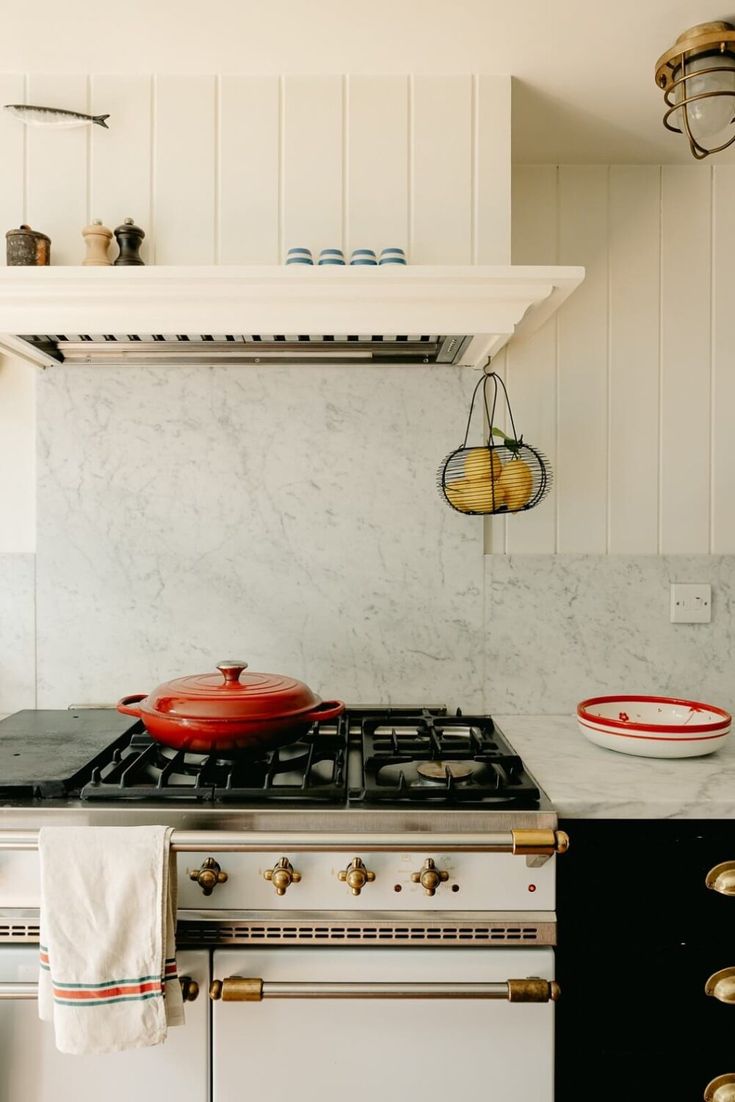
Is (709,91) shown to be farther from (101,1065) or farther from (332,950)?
(101,1065)

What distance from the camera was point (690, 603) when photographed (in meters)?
1.90

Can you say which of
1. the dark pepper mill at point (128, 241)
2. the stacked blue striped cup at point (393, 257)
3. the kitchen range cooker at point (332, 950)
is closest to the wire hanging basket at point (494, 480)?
the stacked blue striped cup at point (393, 257)

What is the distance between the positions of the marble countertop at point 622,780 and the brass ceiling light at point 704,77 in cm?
115

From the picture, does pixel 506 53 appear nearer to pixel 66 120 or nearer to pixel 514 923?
pixel 66 120

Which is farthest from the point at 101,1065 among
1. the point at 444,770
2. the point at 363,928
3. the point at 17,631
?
the point at 17,631

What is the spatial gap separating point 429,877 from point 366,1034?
0.91 ft

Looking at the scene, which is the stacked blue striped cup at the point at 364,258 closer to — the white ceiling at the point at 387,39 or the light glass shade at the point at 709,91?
the white ceiling at the point at 387,39

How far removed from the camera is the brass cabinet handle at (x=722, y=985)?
4.11 ft

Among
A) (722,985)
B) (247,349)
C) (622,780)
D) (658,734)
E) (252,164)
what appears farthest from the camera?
(247,349)

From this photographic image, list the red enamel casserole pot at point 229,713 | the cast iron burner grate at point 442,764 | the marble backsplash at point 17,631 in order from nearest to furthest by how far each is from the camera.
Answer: the cast iron burner grate at point 442,764, the red enamel casserole pot at point 229,713, the marble backsplash at point 17,631

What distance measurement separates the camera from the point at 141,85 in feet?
5.23

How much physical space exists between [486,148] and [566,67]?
0.72 feet

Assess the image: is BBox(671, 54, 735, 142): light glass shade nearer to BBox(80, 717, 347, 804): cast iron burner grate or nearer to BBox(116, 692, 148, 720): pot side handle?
BBox(80, 717, 347, 804): cast iron burner grate

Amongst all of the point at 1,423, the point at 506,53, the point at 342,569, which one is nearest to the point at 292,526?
Answer: the point at 342,569
